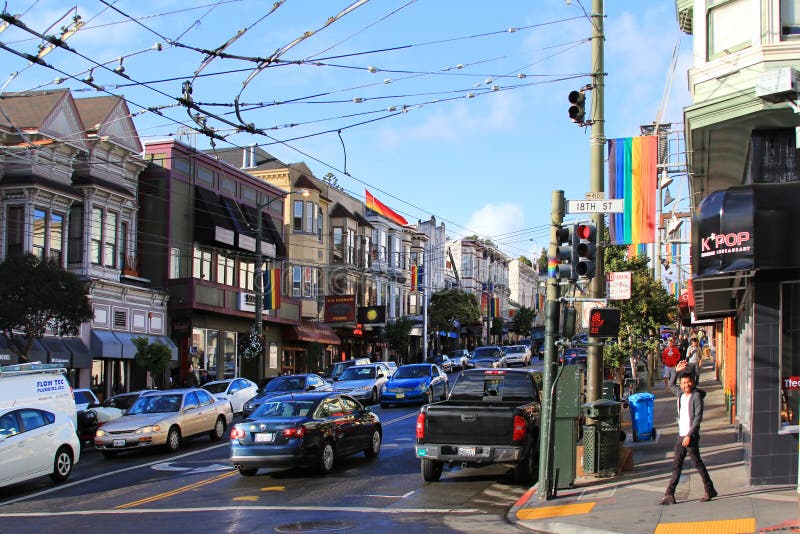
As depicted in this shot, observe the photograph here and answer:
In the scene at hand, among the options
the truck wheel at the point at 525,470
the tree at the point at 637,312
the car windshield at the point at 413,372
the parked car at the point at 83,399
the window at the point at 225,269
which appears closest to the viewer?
the truck wheel at the point at 525,470

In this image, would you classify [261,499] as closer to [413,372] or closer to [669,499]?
[669,499]

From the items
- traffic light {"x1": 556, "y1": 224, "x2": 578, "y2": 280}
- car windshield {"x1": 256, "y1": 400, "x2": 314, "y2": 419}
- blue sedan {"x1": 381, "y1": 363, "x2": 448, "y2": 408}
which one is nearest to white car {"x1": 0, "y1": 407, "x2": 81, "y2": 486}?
car windshield {"x1": 256, "y1": 400, "x2": 314, "y2": 419}

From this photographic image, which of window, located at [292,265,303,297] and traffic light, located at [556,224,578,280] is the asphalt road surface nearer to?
→ traffic light, located at [556,224,578,280]

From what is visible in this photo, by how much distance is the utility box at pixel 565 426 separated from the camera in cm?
1280

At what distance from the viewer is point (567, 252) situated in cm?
1250

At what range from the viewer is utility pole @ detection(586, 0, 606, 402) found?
13953mm

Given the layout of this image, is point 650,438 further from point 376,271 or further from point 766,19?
point 376,271

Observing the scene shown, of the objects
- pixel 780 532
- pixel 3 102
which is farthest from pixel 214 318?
pixel 780 532

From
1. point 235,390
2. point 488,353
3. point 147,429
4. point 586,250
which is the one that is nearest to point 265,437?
point 147,429

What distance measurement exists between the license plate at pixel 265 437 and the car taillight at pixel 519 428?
4.20 meters

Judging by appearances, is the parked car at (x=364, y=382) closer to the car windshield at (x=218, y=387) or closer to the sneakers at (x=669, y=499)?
the car windshield at (x=218, y=387)

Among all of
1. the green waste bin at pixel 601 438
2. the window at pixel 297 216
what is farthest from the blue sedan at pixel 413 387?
the window at pixel 297 216

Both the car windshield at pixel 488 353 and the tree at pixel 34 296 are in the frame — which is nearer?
the tree at pixel 34 296

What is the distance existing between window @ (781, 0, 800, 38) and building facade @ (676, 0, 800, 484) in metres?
0.02
